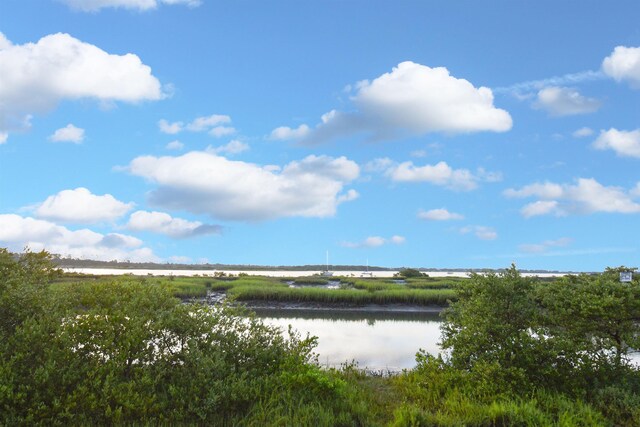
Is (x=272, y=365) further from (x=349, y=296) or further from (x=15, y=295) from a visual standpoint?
(x=349, y=296)

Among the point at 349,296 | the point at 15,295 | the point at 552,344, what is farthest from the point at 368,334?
the point at 15,295

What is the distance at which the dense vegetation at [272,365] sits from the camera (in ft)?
21.0

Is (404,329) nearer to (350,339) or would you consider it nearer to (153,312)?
(350,339)

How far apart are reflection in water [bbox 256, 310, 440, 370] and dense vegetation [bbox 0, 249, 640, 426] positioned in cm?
209

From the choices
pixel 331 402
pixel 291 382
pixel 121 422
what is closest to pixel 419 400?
pixel 331 402

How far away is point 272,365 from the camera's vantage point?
25.3ft

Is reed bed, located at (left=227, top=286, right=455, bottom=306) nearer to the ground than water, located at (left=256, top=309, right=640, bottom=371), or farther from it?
farther from it

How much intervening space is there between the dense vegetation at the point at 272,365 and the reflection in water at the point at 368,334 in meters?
2.09

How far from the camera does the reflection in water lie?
14164 mm

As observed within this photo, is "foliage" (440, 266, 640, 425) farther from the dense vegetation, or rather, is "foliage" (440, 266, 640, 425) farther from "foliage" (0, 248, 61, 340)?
"foliage" (0, 248, 61, 340)

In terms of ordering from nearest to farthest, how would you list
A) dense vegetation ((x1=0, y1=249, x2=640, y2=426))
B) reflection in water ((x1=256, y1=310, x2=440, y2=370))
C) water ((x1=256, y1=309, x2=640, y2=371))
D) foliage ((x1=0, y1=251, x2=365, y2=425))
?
foliage ((x1=0, y1=251, x2=365, y2=425)), dense vegetation ((x1=0, y1=249, x2=640, y2=426)), water ((x1=256, y1=309, x2=640, y2=371)), reflection in water ((x1=256, y1=310, x2=440, y2=370))

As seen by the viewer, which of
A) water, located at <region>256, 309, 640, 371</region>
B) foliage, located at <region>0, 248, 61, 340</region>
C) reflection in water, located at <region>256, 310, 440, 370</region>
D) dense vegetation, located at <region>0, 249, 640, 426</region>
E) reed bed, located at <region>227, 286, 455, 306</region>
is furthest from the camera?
reed bed, located at <region>227, 286, 455, 306</region>

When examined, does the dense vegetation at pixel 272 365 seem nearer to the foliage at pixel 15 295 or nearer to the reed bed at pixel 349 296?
the foliage at pixel 15 295

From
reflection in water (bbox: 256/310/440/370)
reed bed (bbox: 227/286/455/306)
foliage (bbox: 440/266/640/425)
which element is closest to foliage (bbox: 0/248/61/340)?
reflection in water (bbox: 256/310/440/370)
